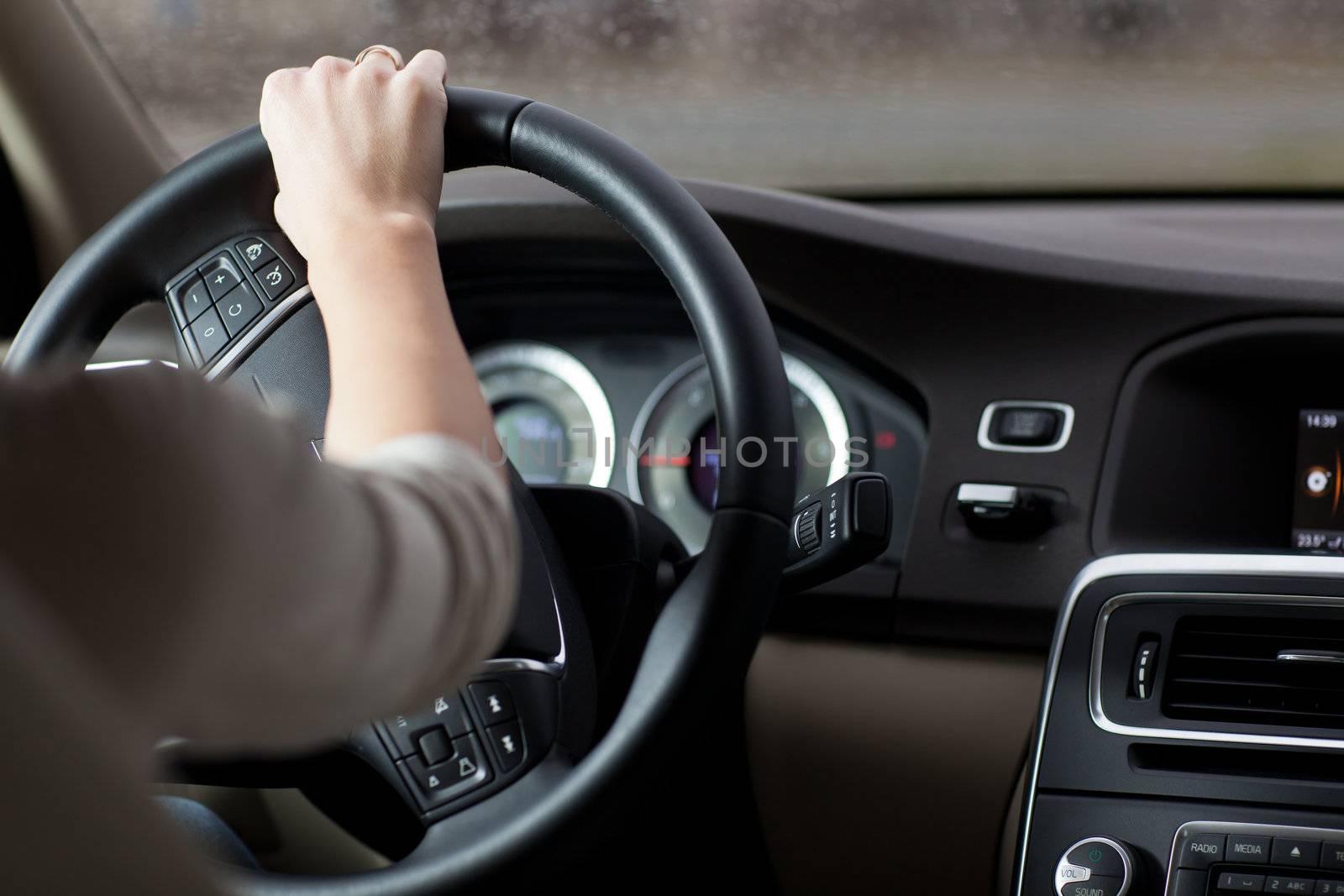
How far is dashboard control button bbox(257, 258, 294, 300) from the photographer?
3.08 feet

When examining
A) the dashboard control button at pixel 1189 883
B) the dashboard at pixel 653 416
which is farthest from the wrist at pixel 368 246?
the dashboard control button at pixel 1189 883

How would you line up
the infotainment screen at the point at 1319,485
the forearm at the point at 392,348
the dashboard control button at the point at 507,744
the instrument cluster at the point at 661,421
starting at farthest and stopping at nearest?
the instrument cluster at the point at 661,421 < the infotainment screen at the point at 1319,485 < the dashboard control button at the point at 507,744 < the forearm at the point at 392,348

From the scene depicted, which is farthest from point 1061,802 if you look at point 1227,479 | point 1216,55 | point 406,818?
point 1216,55

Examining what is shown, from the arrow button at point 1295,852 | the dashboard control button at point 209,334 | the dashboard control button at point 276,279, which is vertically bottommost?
the arrow button at point 1295,852

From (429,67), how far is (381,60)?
29 mm

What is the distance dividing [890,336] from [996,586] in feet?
0.77

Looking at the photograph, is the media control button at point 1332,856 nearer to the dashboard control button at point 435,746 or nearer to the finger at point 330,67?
the dashboard control button at point 435,746

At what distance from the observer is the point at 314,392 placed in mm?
923

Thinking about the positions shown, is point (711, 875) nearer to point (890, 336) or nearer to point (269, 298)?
point (890, 336)

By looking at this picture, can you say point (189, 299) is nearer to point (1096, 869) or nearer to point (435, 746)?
point (435, 746)

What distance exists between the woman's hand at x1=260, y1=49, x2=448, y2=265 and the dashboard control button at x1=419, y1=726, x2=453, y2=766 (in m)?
0.30

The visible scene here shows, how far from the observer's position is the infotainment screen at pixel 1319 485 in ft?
3.72

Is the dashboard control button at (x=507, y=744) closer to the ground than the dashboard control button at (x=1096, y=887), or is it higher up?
higher up

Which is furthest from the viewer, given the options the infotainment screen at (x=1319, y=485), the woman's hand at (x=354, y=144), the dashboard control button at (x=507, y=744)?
the infotainment screen at (x=1319, y=485)
